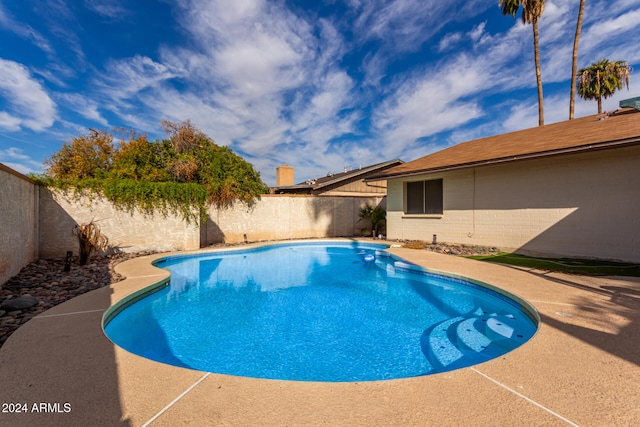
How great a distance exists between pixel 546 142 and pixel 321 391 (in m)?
11.1

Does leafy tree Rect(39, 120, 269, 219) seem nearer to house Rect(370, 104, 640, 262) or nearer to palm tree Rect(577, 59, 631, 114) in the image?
house Rect(370, 104, 640, 262)

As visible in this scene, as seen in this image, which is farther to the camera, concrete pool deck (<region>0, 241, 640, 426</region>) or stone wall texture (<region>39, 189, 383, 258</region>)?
stone wall texture (<region>39, 189, 383, 258</region>)

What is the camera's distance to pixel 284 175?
28062 mm

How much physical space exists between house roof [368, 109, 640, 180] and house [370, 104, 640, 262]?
0.12 ft

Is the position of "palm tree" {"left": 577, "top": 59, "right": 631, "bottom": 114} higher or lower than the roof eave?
higher

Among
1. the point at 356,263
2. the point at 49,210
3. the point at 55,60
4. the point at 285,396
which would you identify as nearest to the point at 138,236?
the point at 49,210

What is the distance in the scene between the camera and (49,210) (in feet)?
29.2

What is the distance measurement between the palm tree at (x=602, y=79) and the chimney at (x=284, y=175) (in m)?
23.6

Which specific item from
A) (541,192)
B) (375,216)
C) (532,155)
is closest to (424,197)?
(375,216)

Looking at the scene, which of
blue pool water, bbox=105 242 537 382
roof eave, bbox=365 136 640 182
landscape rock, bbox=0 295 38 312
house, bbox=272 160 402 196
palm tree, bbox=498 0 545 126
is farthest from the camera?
house, bbox=272 160 402 196

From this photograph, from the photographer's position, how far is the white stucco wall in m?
7.46

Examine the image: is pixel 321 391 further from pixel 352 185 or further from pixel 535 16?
pixel 535 16

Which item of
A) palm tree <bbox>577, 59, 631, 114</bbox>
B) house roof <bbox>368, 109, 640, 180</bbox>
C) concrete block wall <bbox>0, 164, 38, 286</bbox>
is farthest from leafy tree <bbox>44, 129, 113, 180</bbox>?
palm tree <bbox>577, 59, 631, 114</bbox>

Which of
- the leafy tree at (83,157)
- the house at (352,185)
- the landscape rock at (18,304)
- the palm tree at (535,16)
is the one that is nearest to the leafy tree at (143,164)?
the leafy tree at (83,157)
